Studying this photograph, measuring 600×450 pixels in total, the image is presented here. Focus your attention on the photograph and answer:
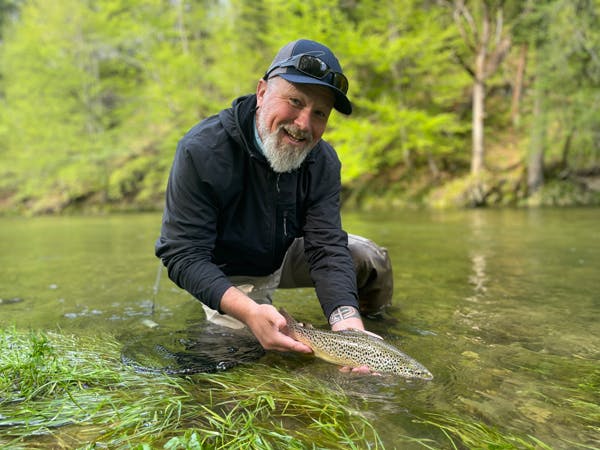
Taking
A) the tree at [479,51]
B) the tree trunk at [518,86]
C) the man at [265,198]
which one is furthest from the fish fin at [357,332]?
the tree trunk at [518,86]

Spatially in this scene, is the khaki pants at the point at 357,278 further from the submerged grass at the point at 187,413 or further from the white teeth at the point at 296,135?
the white teeth at the point at 296,135

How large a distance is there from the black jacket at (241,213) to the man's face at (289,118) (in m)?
0.15

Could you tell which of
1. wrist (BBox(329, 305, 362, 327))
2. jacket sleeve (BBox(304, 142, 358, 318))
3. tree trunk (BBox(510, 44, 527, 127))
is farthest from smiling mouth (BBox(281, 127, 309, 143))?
tree trunk (BBox(510, 44, 527, 127))

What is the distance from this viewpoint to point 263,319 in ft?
8.23

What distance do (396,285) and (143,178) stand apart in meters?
28.3

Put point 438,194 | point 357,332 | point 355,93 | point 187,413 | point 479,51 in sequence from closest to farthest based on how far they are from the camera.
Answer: point 187,413, point 357,332, point 479,51, point 438,194, point 355,93

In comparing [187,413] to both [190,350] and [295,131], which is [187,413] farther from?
[295,131]

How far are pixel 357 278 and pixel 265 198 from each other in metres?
1.27

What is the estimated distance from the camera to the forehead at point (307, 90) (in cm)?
274

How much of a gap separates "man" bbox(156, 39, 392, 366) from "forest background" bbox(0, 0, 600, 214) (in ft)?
53.9

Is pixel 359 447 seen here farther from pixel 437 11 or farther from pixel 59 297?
pixel 437 11

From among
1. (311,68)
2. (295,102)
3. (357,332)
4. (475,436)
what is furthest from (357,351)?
(311,68)

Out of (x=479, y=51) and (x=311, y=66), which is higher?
(x=479, y=51)

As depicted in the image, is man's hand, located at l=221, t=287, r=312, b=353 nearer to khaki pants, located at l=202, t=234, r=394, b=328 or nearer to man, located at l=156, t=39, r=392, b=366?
man, located at l=156, t=39, r=392, b=366
